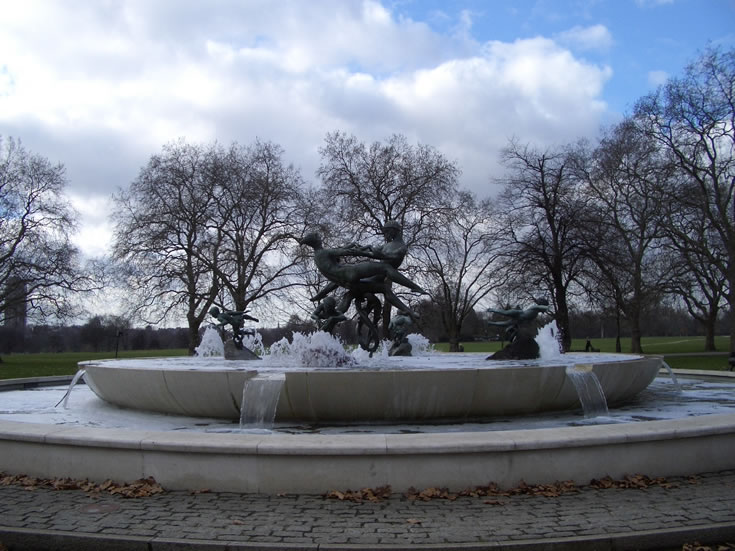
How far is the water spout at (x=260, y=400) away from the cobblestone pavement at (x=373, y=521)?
97.0 inches

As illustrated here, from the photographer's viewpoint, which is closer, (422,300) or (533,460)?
(533,460)

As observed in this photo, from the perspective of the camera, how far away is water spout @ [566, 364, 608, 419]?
8.41 m

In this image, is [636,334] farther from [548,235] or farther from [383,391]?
[383,391]

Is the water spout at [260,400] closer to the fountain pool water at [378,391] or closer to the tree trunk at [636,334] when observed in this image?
the fountain pool water at [378,391]

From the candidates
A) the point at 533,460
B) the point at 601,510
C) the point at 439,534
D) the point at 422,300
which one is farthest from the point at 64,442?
the point at 422,300

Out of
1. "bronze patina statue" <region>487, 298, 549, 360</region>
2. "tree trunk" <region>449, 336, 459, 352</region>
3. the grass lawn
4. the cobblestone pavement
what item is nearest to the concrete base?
the cobblestone pavement

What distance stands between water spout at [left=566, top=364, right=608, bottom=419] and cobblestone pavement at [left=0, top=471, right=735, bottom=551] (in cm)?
313

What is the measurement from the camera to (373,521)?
14.7ft

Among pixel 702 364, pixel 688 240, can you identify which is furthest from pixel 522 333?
pixel 688 240

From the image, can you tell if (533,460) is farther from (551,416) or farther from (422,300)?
(422,300)

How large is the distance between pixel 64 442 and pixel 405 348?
11089 mm

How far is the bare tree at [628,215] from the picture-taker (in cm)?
3164

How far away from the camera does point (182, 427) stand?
7.94m

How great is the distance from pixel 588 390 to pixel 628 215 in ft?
110
